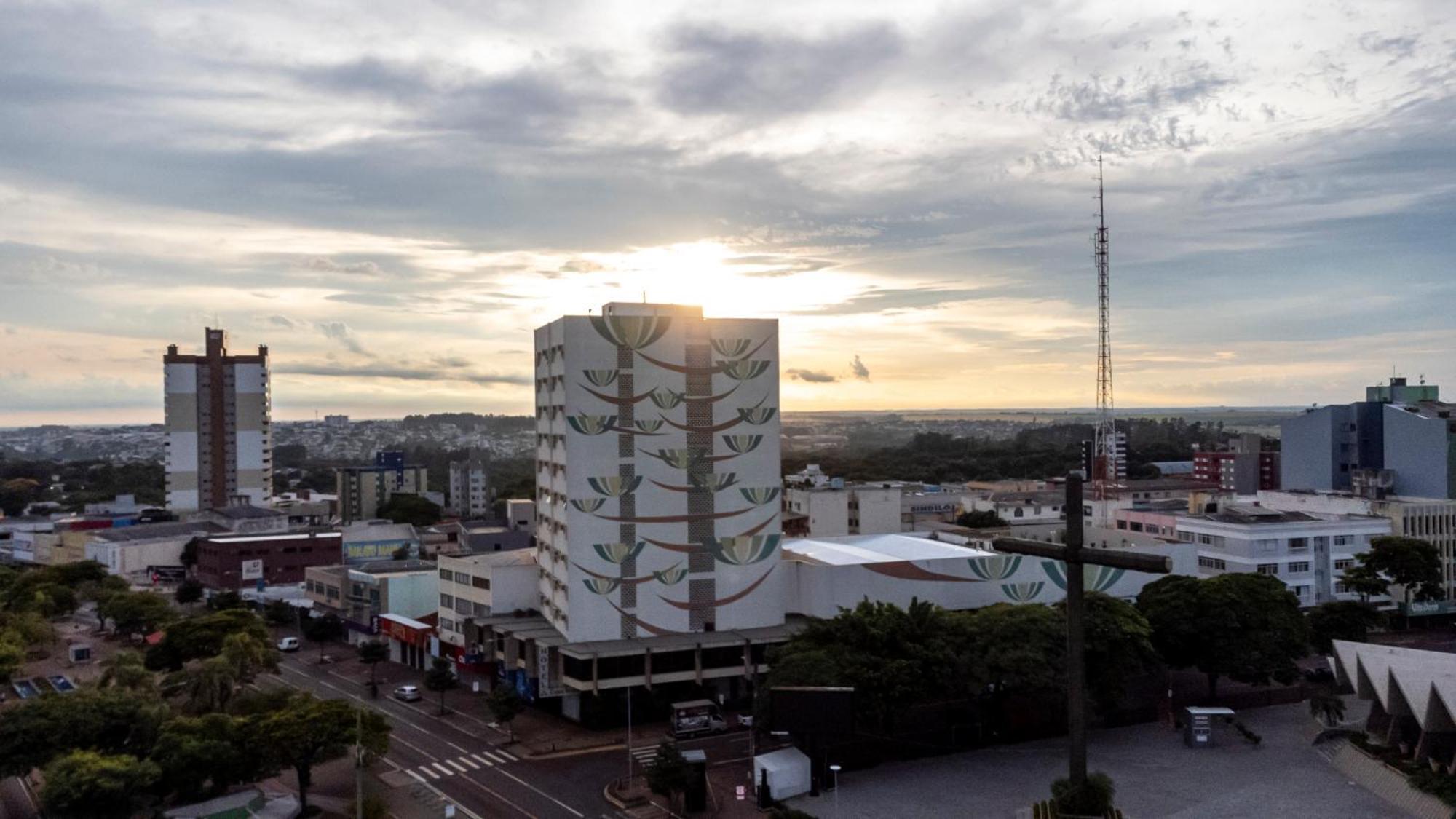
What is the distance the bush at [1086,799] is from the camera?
2617 centimetres

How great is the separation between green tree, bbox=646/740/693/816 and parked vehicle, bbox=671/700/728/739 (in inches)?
359

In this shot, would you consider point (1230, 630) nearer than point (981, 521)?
Yes

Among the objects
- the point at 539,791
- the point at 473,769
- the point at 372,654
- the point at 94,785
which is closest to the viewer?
the point at 94,785

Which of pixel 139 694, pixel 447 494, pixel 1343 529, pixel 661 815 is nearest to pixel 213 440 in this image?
pixel 447 494

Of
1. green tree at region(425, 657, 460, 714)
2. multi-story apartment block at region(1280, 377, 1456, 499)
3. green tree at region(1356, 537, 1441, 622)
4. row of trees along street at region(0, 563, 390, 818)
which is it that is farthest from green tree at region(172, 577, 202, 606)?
multi-story apartment block at region(1280, 377, 1456, 499)

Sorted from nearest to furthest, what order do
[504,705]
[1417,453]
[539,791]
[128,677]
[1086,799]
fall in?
[1086,799], [539,791], [504,705], [128,677], [1417,453]

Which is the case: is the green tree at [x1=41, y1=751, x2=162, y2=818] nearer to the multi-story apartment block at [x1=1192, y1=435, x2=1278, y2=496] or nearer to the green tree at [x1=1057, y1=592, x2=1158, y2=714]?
→ the green tree at [x1=1057, y1=592, x2=1158, y2=714]

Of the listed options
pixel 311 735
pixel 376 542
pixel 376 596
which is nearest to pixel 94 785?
pixel 311 735

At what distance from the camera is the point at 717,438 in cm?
5059

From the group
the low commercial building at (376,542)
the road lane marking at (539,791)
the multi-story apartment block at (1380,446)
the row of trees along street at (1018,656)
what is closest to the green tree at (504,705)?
the road lane marking at (539,791)

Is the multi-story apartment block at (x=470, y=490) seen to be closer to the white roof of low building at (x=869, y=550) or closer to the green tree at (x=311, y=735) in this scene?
the white roof of low building at (x=869, y=550)

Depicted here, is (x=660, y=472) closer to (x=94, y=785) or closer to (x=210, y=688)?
(x=210, y=688)

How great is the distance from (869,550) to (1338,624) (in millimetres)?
24744

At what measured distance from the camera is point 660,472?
4928cm
